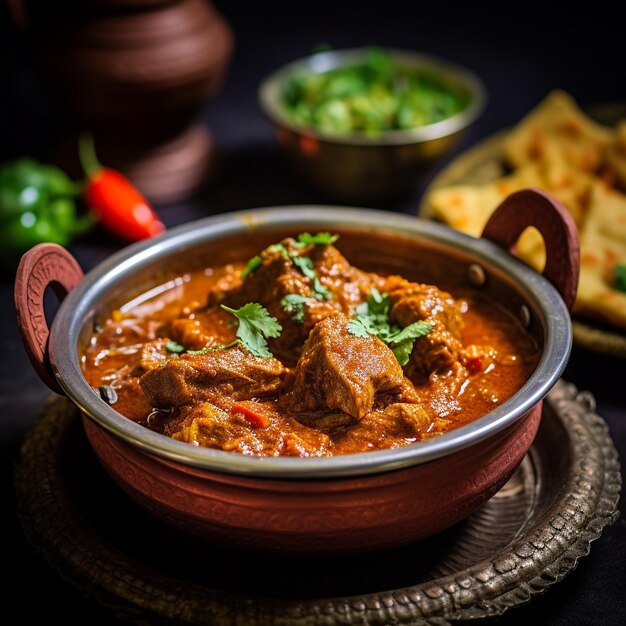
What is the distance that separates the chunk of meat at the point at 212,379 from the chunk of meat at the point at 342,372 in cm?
12

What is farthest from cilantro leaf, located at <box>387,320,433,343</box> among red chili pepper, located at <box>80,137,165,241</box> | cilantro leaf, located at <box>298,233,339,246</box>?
red chili pepper, located at <box>80,137,165,241</box>

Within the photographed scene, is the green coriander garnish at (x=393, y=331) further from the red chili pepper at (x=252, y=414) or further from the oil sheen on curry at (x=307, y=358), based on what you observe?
the red chili pepper at (x=252, y=414)

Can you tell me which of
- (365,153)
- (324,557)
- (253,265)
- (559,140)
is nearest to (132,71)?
(365,153)

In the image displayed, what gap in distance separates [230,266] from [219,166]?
292 centimetres

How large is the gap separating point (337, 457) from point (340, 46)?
266 inches

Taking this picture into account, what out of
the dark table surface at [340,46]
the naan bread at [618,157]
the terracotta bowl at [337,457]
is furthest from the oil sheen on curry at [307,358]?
the naan bread at [618,157]

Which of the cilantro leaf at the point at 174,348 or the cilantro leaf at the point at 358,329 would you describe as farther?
the cilantro leaf at the point at 174,348

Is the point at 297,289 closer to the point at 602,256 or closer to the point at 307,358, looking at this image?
the point at 307,358

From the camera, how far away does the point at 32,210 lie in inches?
233

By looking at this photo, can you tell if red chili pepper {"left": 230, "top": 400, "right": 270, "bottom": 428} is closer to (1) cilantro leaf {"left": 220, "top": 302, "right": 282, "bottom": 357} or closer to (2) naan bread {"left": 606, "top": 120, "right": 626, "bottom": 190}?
(1) cilantro leaf {"left": 220, "top": 302, "right": 282, "bottom": 357}

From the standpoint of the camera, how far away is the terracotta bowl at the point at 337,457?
278 cm

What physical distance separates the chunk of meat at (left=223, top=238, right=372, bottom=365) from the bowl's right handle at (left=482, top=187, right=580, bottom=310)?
27.2 inches

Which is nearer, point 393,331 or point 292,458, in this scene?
point 292,458

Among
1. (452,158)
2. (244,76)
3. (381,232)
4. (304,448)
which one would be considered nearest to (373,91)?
(452,158)
